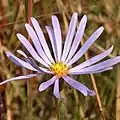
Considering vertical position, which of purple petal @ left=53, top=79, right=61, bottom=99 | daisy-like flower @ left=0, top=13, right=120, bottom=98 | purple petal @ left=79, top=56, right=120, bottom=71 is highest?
daisy-like flower @ left=0, top=13, right=120, bottom=98

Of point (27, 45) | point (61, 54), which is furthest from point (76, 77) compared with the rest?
point (27, 45)

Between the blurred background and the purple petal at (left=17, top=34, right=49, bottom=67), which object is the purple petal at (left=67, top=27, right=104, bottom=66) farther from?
the blurred background

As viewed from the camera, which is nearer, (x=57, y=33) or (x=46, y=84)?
(x=46, y=84)

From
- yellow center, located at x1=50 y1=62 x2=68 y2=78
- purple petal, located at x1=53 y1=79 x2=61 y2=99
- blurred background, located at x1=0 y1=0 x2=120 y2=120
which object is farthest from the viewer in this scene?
blurred background, located at x1=0 y1=0 x2=120 y2=120

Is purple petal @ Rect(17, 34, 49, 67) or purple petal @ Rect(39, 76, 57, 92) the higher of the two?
purple petal @ Rect(17, 34, 49, 67)

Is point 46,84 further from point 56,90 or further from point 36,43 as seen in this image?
point 36,43

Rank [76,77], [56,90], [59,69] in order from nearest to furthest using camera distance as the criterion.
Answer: [56,90] → [59,69] → [76,77]

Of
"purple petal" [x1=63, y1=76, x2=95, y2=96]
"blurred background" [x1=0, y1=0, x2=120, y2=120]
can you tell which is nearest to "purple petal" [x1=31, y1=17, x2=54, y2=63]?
"purple petal" [x1=63, y1=76, x2=95, y2=96]

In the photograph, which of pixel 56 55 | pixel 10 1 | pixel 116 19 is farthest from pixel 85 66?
pixel 10 1
